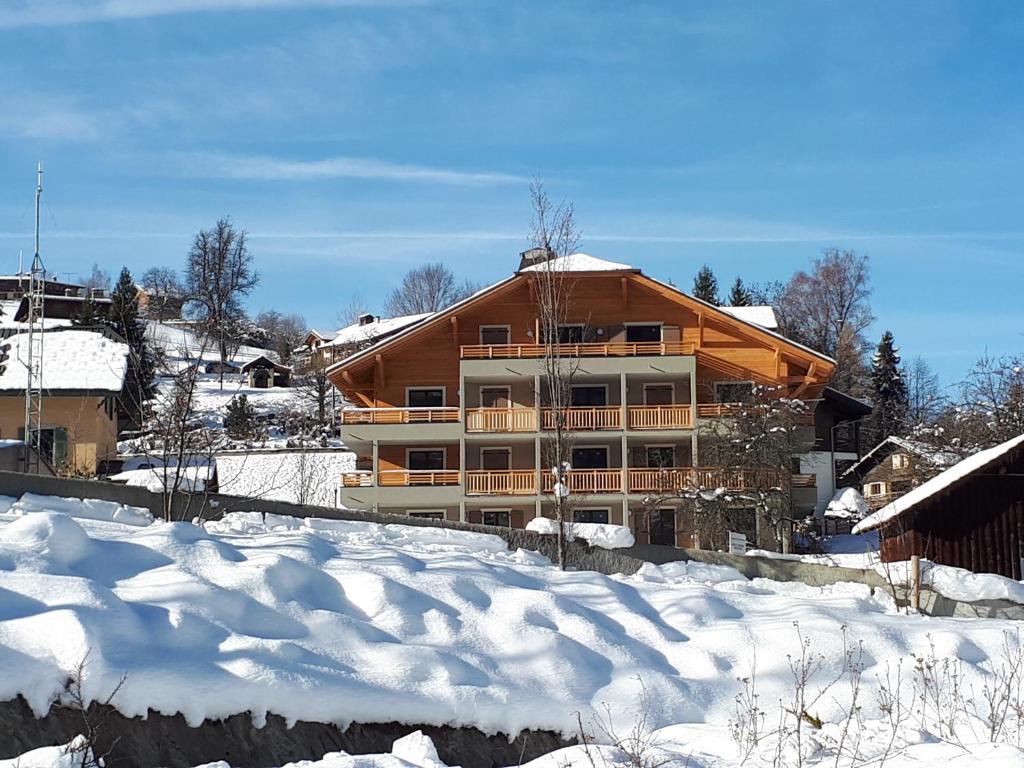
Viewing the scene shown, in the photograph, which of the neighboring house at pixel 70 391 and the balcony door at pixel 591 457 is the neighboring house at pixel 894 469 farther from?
the neighboring house at pixel 70 391

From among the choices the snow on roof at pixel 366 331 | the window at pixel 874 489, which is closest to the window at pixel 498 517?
the window at pixel 874 489

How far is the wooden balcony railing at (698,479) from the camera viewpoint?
115 ft

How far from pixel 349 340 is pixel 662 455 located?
48.1 m

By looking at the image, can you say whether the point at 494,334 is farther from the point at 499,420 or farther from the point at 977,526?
the point at 977,526

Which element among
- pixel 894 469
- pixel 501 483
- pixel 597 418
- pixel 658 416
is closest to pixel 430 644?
pixel 501 483

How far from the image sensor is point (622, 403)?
37562mm

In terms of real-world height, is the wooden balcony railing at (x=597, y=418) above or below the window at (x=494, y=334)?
below

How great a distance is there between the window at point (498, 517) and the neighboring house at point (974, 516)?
56.6 ft

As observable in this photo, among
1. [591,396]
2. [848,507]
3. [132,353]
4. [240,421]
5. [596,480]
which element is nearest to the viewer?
[132,353]

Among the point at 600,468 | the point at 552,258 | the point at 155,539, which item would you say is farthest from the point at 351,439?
the point at 155,539

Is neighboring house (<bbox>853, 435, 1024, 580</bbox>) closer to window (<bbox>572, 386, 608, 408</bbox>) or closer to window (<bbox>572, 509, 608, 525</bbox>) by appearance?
window (<bbox>572, 509, 608, 525</bbox>)

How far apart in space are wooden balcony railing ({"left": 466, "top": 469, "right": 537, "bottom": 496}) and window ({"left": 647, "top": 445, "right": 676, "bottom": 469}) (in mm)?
4249

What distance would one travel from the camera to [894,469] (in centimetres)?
5009

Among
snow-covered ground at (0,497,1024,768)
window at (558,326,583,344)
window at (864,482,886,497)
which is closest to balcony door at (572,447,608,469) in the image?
window at (558,326,583,344)
